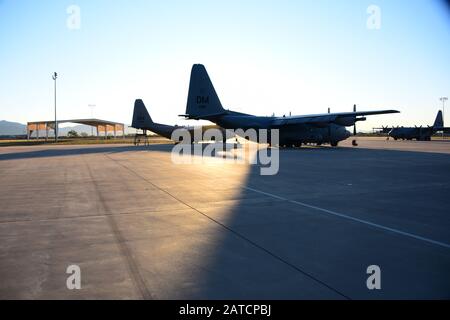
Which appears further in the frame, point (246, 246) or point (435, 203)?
point (435, 203)

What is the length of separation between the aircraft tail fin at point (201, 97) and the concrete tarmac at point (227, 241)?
22541 mm

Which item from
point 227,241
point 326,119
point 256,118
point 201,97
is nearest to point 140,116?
point 201,97

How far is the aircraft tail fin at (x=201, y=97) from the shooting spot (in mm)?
33250

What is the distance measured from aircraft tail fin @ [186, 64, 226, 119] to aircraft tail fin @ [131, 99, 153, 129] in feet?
45.4

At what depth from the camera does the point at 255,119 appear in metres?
35.8

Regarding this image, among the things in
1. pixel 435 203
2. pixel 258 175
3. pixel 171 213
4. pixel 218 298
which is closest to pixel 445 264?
pixel 218 298

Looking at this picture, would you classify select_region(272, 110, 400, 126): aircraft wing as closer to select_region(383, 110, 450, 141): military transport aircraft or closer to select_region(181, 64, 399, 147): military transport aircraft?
select_region(181, 64, 399, 147): military transport aircraft

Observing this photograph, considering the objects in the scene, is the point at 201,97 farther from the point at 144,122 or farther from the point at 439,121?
the point at 439,121

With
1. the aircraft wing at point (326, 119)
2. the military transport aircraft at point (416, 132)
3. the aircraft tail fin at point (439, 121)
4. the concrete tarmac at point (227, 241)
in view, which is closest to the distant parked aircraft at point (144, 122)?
the aircraft wing at point (326, 119)

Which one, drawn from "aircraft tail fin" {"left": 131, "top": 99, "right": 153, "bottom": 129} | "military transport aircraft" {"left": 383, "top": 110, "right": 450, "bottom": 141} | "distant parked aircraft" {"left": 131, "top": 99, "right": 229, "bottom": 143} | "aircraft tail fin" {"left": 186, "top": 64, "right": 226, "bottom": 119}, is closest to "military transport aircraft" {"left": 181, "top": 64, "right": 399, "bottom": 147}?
"aircraft tail fin" {"left": 186, "top": 64, "right": 226, "bottom": 119}

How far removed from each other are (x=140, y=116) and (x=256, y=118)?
56.6 ft
